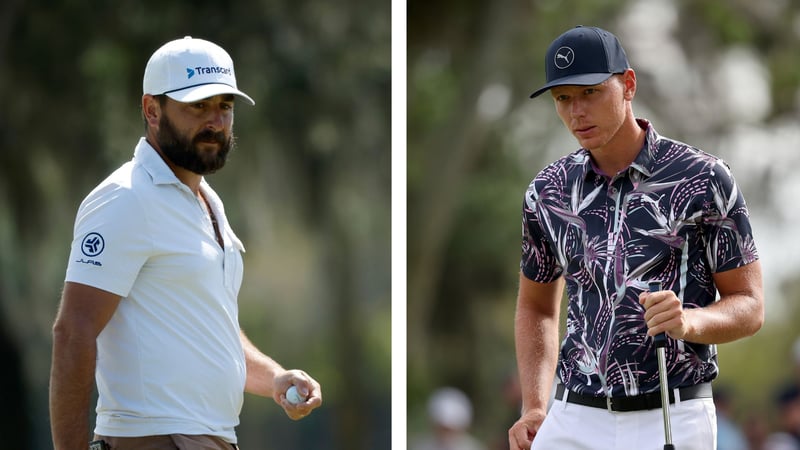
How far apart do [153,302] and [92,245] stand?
0.73 ft

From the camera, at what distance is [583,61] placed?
356cm

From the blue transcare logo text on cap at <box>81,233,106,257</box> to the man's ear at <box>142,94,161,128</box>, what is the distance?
454mm

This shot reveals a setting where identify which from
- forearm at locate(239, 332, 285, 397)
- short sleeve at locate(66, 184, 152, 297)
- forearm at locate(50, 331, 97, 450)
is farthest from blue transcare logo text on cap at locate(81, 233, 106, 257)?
forearm at locate(239, 332, 285, 397)

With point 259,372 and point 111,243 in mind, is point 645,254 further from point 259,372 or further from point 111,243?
point 111,243

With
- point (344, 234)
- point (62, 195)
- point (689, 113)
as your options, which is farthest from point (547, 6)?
point (62, 195)

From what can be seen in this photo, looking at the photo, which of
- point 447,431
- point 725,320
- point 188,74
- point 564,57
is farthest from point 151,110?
point 447,431

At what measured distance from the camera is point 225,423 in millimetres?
3648

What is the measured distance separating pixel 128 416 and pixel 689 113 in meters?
10.8

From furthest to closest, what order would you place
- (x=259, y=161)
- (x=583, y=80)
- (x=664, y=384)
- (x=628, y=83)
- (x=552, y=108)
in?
(x=552, y=108), (x=259, y=161), (x=628, y=83), (x=583, y=80), (x=664, y=384)

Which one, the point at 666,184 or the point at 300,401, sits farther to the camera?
the point at 300,401

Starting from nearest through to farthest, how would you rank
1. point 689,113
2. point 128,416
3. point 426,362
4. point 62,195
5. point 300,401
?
point 128,416, point 300,401, point 62,195, point 689,113, point 426,362

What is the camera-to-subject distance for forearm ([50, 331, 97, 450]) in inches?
131

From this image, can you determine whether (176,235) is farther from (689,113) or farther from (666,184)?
(689,113)

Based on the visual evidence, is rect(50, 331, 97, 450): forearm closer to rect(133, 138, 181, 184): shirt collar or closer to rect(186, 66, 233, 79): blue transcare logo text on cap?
rect(133, 138, 181, 184): shirt collar
